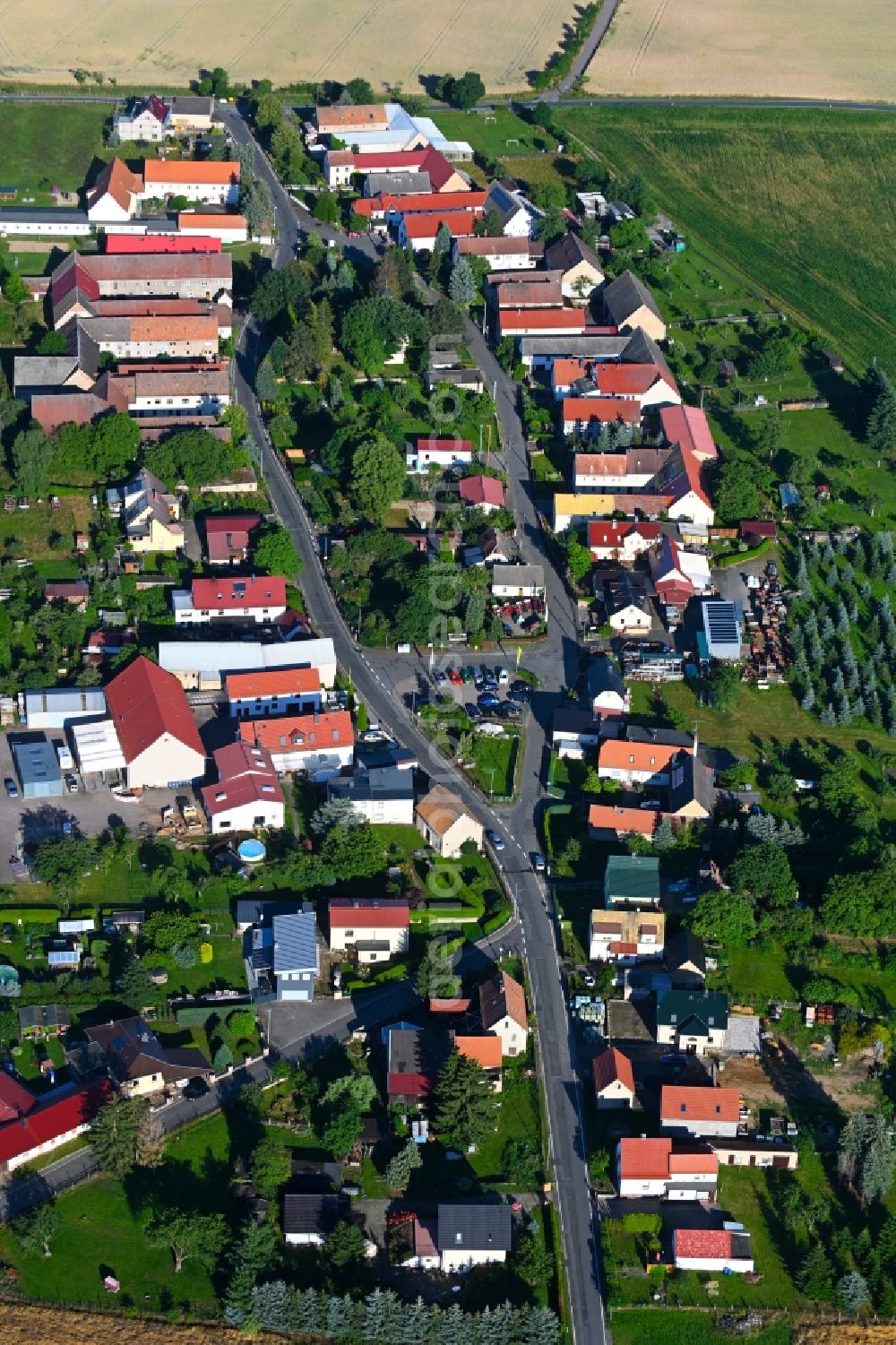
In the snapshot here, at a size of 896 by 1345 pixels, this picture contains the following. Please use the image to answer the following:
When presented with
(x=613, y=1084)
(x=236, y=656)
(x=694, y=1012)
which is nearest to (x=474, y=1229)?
(x=613, y=1084)

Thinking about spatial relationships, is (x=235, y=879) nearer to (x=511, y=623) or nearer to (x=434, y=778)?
(x=434, y=778)

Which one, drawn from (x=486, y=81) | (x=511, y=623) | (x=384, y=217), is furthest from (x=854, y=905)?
(x=486, y=81)

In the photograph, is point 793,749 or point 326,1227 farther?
point 793,749

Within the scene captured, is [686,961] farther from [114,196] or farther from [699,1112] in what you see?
[114,196]

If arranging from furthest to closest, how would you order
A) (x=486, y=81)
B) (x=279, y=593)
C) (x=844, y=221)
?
1. (x=486, y=81)
2. (x=844, y=221)
3. (x=279, y=593)

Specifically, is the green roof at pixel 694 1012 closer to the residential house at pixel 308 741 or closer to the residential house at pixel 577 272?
the residential house at pixel 308 741

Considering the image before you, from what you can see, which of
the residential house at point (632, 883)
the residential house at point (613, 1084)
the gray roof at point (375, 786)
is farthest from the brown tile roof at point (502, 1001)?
the gray roof at point (375, 786)

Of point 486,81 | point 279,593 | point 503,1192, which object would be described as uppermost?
point 486,81

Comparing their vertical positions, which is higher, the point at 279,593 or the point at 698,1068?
the point at 279,593
